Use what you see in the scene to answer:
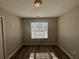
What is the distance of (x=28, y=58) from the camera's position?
3.93m

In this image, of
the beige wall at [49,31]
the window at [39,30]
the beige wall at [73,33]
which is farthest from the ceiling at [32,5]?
the window at [39,30]

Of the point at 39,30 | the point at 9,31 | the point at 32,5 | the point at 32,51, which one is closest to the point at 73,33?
the point at 32,5

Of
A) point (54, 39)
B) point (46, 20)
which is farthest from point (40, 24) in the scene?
point (54, 39)

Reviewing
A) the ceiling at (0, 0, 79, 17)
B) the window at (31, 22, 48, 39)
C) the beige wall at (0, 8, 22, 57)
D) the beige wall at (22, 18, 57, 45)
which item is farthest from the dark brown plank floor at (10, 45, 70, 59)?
the ceiling at (0, 0, 79, 17)

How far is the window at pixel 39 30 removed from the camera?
6648 millimetres

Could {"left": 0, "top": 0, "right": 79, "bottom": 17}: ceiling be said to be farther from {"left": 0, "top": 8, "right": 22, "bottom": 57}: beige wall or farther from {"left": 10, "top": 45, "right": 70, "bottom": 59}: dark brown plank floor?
{"left": 10, "top": 45, "right": 70, "bottom": 59}: dark brown plank floor

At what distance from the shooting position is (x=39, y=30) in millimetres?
6742

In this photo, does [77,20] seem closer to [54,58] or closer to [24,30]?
[54,58]

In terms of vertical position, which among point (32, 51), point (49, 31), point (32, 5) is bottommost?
point (32, 51)

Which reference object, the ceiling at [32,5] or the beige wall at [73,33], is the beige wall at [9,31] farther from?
the beige wall at [73,33]

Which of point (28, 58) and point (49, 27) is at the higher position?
point (49, 27)

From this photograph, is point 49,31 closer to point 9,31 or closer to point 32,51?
point 32,51

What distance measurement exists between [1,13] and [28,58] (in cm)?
233

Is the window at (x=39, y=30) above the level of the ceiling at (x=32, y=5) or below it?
below
